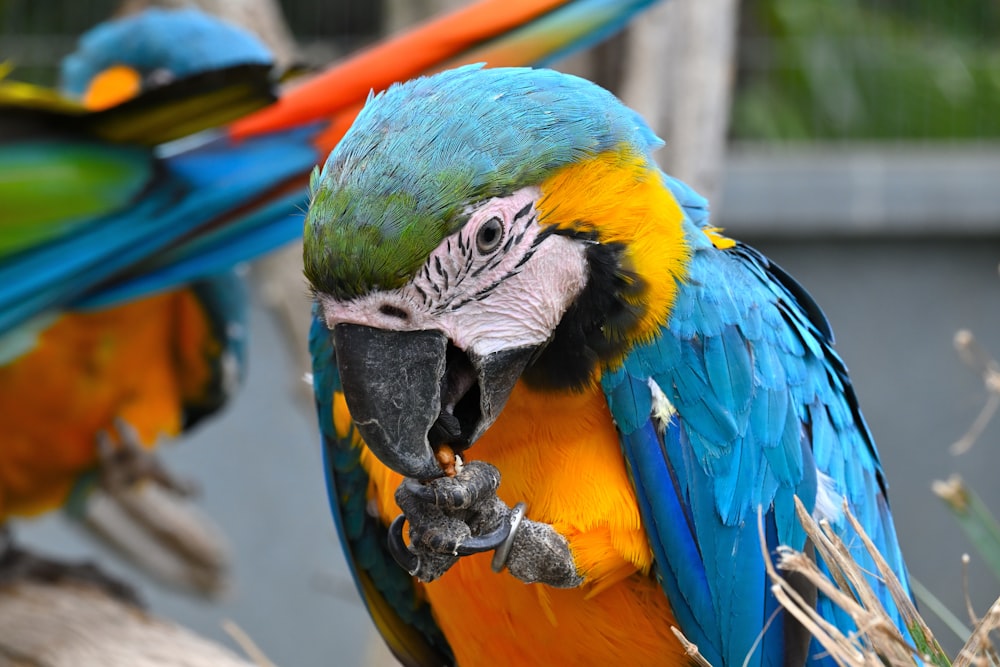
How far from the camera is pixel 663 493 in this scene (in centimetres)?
98

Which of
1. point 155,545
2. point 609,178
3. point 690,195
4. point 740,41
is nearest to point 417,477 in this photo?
point 609,178

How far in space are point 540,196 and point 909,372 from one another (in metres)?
2.93

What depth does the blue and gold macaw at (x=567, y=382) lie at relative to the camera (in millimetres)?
806

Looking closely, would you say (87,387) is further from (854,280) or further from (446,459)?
(854,280)

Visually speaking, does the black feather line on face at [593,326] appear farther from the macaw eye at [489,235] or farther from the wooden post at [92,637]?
the wooden post at [92,637]

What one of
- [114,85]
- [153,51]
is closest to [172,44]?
[153,51]

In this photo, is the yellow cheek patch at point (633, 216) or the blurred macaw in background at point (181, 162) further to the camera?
the blurred macaw in background at point (181, 162)

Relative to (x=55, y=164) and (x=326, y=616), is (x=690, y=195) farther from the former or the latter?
(x=326, y=616)

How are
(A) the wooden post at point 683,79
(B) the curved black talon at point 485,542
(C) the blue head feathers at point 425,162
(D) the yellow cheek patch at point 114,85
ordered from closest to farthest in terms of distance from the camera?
(C) the blue head feathers at point 425,162 → (B) the curved black talon at point 485,542 → (A) the wooden post at point 683,79 → (D) the yellow cheek patch at point 114,85

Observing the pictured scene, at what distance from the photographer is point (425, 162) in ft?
2.60

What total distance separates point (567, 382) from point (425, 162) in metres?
0.26

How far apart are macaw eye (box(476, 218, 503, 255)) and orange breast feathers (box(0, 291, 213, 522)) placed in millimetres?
1202

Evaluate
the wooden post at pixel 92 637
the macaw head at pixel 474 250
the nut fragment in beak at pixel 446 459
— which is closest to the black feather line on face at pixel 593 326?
the macaw head at pixel 474 250

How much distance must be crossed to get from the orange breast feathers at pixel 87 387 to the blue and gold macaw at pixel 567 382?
94 cm
